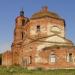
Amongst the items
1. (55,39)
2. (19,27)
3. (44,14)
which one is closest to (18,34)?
(19,27)

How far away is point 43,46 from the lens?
106 ft

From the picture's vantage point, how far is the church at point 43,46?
1210 inches

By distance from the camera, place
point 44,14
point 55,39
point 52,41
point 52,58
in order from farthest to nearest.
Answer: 1. point 44,14
2. point 55,39
3. point 52,41
4. point 52,58

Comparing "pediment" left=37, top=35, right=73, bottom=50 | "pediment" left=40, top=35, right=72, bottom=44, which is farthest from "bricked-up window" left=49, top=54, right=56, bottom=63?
"pediment" left=40, top=35, right=72, bottom=44

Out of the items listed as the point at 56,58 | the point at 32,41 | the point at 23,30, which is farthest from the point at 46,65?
the point at 23,30

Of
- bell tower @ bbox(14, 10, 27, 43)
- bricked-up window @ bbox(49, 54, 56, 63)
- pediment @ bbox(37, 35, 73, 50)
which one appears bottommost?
bricked-up window @ bbox(49, 54, 56, 63)

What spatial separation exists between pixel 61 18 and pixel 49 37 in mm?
4078

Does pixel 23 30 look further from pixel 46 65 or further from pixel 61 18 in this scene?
pixel 46 65

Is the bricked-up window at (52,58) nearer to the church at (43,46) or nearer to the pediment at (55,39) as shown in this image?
the church at (43,46)

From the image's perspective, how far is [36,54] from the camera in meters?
31.7

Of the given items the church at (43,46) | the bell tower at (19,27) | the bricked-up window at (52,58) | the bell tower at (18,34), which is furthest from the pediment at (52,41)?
the bell tower at (19,27)

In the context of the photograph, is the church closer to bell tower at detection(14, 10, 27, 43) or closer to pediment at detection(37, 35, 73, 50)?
pediment at detection(37, 35, 73, 50)

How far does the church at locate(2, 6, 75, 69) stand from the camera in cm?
3073

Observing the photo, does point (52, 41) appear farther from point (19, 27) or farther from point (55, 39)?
point (19, 27)
